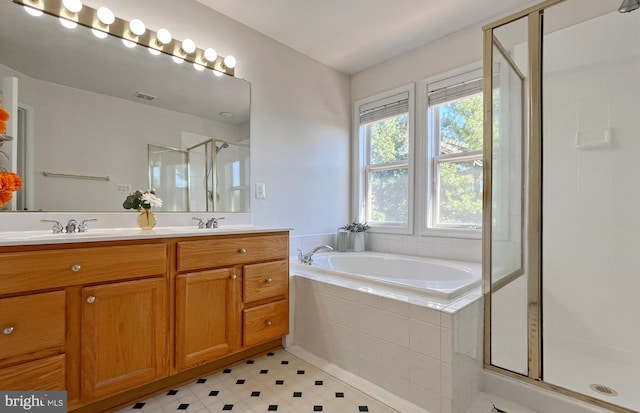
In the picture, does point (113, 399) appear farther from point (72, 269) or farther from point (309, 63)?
point (309, 63)

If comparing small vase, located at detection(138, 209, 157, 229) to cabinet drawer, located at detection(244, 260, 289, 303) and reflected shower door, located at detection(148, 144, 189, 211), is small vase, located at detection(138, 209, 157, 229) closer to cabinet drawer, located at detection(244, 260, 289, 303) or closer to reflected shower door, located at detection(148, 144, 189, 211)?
reflected shower door, located at detection(148, 144, 189, 211)

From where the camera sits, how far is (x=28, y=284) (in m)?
1.17

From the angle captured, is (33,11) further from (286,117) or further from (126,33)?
(286,117)

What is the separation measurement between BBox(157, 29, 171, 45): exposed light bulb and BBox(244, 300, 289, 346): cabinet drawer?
1.82 meters

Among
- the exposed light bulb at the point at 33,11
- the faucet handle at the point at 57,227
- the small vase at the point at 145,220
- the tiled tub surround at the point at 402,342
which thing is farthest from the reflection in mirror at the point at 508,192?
the exposed light bulb at the point at 33,11

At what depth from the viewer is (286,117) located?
2723mm

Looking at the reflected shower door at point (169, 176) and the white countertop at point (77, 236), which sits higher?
the reflected shower door at point (169, 176)

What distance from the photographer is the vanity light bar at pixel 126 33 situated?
5.42 feet

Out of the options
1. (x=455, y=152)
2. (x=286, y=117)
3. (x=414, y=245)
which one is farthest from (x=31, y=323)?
(x=455, y=152)

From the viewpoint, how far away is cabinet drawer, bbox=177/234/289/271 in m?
1.61
